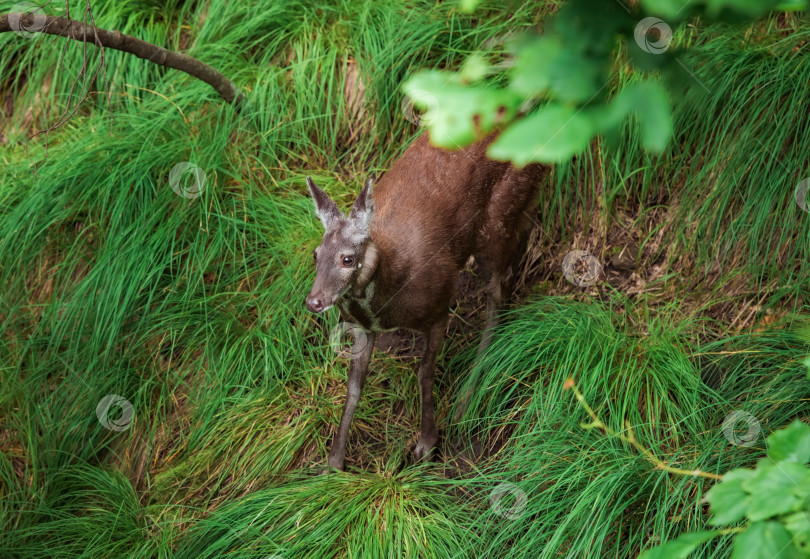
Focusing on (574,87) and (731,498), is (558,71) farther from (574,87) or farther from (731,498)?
(731,498)

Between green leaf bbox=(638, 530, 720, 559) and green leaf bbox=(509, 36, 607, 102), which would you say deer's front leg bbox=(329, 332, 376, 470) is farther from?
green leaf bbox=(509, 36, 607, 102)

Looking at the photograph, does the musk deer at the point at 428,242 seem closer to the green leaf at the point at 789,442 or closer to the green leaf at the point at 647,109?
the green leaf at the point at 789,442

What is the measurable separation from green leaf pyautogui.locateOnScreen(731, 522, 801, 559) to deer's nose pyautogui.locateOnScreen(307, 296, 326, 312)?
2.03 meters

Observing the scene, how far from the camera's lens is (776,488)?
3.81ft

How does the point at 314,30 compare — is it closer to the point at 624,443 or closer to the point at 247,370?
the point at 247,370

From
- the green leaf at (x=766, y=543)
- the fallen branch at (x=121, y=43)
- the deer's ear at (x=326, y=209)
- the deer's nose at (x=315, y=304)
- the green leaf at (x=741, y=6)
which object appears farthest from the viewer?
the fallen branch at (x=121, y=43)

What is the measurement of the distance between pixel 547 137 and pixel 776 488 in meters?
0.66

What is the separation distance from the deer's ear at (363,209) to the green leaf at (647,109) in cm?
229

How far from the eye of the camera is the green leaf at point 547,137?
89 centimetres

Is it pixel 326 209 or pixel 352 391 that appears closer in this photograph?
pixel 326 209

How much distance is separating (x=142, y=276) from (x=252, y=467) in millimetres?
1159

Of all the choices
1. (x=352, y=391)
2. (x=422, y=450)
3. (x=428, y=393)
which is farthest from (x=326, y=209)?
(x=422, y=450)

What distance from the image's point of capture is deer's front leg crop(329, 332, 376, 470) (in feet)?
12.1

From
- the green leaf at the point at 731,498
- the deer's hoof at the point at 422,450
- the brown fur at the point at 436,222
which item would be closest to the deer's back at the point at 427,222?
the brown fur at the point at 436,222
